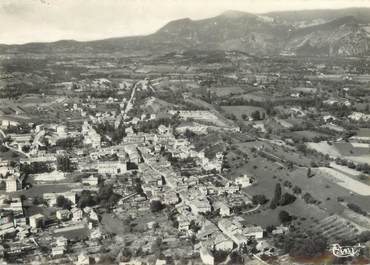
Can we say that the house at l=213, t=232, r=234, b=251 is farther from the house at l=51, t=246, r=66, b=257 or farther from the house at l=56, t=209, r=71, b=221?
the house at l=56, t=209, r=71, b=221

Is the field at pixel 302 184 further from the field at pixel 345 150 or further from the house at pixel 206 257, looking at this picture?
the house at pixel 206 257

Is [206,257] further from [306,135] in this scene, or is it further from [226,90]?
[226,90]

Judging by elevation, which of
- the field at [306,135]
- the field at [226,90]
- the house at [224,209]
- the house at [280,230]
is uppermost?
the field at [226,90]

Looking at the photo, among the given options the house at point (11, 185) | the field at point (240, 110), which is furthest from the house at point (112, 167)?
the field at point (240, 110)

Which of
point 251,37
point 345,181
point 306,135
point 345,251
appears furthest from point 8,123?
point 251,37

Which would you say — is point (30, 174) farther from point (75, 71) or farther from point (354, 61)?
point (354, 61)

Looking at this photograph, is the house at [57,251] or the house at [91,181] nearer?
the house at [57,251]

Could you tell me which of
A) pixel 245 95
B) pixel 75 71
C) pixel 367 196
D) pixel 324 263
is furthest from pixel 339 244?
pixel 75 71
